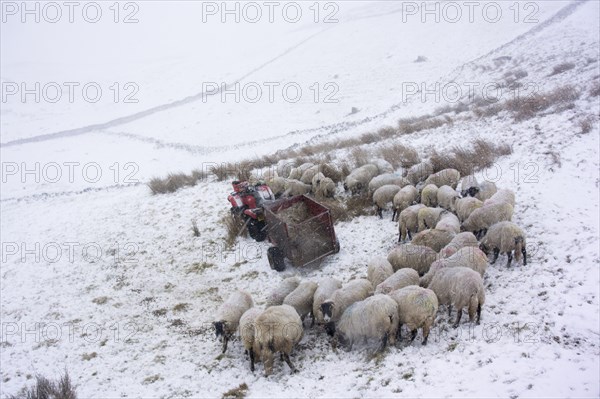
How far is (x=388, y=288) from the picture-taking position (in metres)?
6.55

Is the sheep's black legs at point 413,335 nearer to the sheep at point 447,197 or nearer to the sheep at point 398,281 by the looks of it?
the sheep at point 398,281

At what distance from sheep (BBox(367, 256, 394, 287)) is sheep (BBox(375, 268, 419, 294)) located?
11.4 inches

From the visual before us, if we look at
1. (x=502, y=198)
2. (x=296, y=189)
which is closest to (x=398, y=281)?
(x=502, y=198)

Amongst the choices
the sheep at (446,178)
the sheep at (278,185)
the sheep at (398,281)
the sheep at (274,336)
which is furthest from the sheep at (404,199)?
the sheep at (274,336)

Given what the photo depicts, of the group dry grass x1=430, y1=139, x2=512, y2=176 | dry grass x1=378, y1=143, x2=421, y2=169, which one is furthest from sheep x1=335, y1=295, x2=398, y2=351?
dry grass x1=378, y1=143, x2=421, y2=169

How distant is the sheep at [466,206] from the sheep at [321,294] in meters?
3.34

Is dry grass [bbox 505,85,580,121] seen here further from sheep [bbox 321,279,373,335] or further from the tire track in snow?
the tire track in snow

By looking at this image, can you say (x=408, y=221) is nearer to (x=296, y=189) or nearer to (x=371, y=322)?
(x=371, y=322)

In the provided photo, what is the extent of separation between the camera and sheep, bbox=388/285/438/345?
573cm

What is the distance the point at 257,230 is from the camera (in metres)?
10.3

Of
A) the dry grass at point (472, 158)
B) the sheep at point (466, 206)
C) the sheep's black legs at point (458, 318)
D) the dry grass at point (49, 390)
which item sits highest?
the dry grass at point (472, 158)

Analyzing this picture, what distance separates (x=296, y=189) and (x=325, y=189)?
849 millimetres

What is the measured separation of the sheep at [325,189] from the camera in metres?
11.5

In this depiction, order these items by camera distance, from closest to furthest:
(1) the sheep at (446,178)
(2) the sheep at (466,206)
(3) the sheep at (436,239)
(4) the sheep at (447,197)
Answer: (3) the sheep at (436,239)
(2) the sheep at (466,206)
(4) the sheep at (447,197)
(1) the sheep at (446,178)
